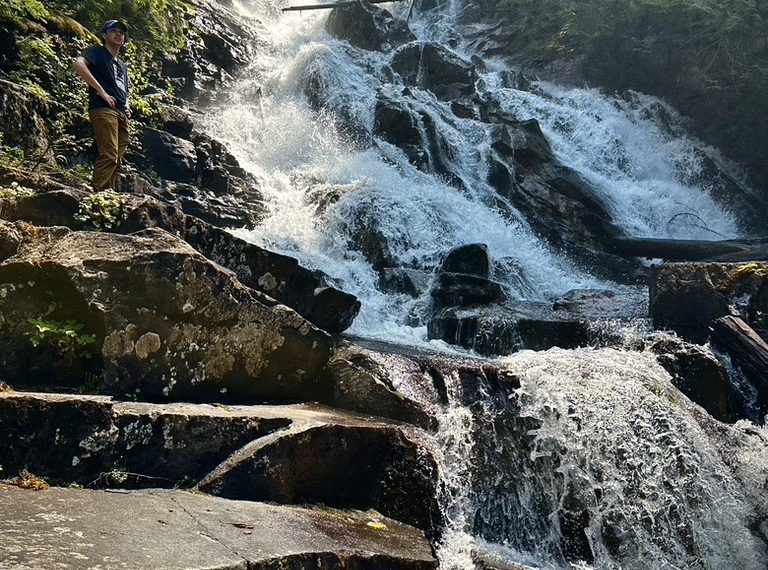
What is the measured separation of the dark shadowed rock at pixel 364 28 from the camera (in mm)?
23828

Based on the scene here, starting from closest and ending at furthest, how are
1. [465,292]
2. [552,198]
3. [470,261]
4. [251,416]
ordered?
[251,416]
[465,292]
[470,261]
[552,198]

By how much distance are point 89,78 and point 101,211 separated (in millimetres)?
1832

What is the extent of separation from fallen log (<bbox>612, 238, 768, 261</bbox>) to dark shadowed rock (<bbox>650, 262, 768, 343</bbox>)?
5.16 m

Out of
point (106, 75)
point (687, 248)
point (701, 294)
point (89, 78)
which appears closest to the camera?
point (89, 78)

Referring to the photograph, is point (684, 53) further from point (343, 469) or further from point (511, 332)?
point (343, 469)

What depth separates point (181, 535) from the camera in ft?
9.64

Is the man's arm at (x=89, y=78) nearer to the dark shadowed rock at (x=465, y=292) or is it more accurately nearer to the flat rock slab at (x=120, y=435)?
the flat rock slab at (x=120, y=435)

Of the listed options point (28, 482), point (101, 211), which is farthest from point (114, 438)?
point (101, 211)

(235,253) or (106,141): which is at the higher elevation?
(106,141)

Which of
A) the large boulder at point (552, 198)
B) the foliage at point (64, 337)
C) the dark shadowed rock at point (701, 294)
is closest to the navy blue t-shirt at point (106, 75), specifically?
the foliage at point (64, 337)

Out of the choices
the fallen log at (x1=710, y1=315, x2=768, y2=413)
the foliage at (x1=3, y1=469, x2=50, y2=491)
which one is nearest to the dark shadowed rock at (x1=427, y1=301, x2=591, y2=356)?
the fallen log at (x1=710, y1=315, x2=768, y2=413)

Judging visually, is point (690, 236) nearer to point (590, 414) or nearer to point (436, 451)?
point (590, 414)

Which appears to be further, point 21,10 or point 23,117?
point 21,10

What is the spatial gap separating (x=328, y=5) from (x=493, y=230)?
15276 mm
